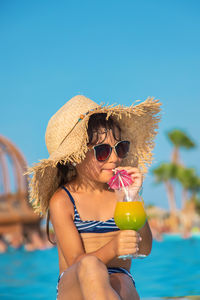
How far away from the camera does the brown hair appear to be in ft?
8.02

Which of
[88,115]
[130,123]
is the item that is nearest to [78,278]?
[88,115]

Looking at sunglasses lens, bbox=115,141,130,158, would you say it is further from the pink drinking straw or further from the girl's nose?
the pink drinking straw

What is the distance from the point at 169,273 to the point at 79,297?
23.1ft

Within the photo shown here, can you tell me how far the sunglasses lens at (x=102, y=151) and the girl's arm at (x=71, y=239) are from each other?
1.02 ft

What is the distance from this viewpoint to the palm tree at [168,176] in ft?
105

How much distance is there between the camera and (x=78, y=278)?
1.89 metres

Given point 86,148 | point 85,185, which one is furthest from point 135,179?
point 85,185

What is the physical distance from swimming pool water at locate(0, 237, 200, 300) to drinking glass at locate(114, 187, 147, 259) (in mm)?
3281

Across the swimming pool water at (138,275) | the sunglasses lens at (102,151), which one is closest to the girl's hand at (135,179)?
the sunglasses lens at (102,151)

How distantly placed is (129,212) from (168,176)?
30.8m

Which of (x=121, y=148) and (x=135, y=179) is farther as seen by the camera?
(x=121, y=148)

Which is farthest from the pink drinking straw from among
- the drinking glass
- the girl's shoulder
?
the girl's shoulder

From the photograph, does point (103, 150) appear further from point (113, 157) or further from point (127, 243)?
point (127, 243)

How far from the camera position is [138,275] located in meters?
8.39
